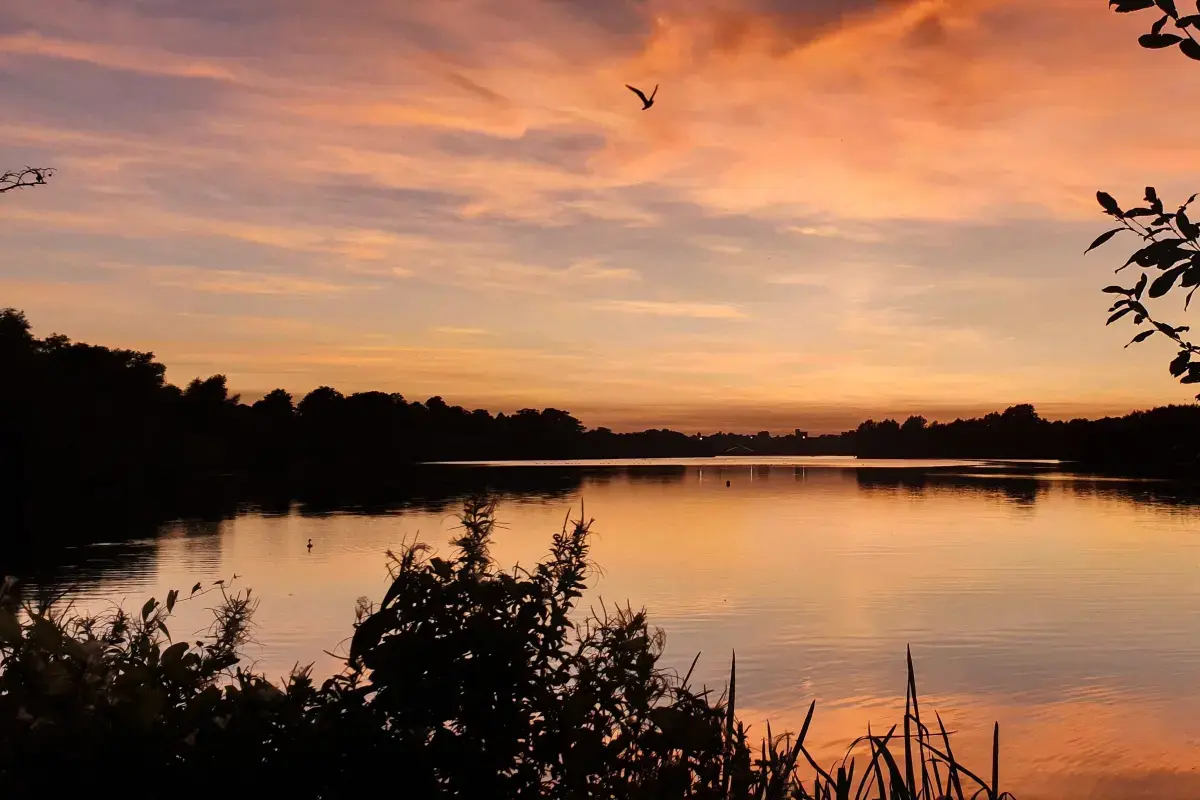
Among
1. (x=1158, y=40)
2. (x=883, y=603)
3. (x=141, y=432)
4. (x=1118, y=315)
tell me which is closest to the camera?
(x=1158, y=40)

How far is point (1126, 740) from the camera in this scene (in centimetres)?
1895

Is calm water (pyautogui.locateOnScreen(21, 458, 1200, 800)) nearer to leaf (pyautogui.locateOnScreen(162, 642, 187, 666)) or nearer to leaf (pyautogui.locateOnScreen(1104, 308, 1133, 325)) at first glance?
leaf (pyautogui.locateOnScreen(162, 642, 187, 666))

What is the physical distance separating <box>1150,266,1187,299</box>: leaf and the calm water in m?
5.23

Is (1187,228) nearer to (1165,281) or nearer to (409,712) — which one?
(1165,281)

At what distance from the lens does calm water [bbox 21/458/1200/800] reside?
19.7 m

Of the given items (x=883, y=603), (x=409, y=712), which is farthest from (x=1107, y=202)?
(x=883, y=603)

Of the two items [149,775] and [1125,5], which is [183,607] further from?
[1125,5]

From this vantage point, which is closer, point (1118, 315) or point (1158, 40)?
point (1158, 40)

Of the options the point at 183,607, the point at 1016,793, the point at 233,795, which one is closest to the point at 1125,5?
the point at 233,795

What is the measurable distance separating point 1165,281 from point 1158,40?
0.83 meters

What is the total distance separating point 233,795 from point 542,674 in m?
1.32

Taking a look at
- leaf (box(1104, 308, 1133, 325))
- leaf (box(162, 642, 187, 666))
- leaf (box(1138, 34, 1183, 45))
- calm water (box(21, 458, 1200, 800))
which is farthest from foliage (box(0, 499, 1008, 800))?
calm water (box(21, 458, 1200, 800))

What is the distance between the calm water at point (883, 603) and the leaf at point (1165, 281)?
5235mm

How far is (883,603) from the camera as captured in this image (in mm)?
35312
